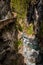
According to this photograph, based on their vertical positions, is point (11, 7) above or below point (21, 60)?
above

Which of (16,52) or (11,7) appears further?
(11,7)

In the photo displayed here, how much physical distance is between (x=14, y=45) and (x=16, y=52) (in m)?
0.15

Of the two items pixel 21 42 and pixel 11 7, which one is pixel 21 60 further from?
pixel 11 7

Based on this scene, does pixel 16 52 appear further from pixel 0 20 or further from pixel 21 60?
pixel 0 20

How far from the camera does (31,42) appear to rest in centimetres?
368

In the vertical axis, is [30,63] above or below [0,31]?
below

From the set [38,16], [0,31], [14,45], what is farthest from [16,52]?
[38,16]

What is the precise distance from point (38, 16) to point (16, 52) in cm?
82

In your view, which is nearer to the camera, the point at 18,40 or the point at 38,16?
the point at 38,16

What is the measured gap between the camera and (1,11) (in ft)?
13.0

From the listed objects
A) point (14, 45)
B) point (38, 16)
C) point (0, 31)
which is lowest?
point (14, 45)

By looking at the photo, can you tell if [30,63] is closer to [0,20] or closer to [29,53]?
[29,53]

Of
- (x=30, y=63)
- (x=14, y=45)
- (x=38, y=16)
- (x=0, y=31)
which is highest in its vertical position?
(x=38, y=16)

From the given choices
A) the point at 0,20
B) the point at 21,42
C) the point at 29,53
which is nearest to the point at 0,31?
the point at 0,20
